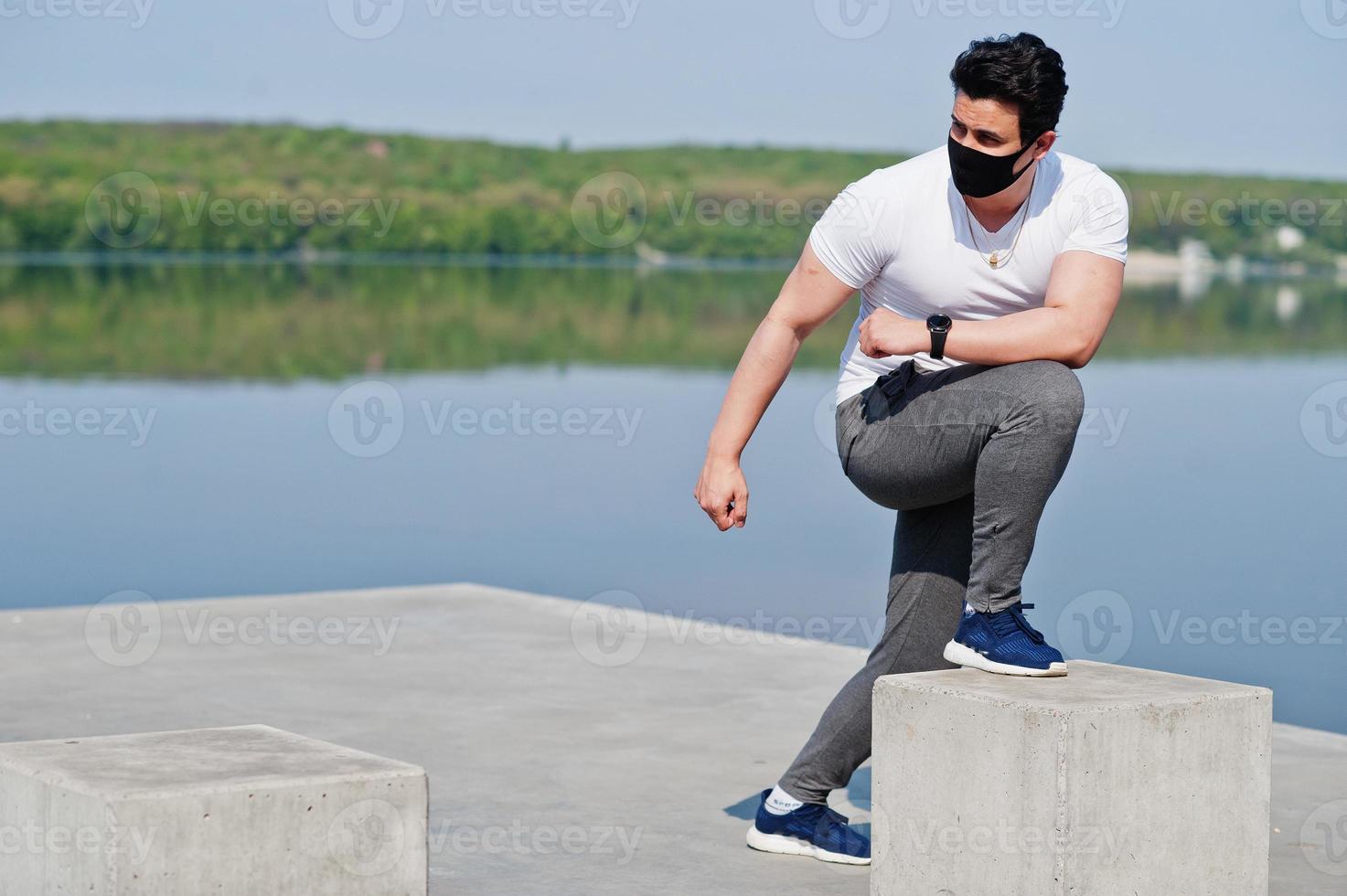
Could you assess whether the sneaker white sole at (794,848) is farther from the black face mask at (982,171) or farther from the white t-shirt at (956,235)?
the black face mask at (982,171)

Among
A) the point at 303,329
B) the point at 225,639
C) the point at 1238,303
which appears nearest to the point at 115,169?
the point at 303,329

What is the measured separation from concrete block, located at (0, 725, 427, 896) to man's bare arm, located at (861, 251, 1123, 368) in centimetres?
134

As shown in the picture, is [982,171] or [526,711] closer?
[982,171]

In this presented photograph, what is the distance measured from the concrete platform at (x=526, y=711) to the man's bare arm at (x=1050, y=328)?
1194mm

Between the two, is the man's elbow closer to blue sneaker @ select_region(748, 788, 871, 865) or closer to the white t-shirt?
Result: the white t-shirt

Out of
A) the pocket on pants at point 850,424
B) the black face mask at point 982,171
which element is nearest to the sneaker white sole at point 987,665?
the pocket on pants at point 850,424

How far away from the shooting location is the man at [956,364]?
12.5 ft

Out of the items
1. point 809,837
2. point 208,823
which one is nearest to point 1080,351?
point 809,837

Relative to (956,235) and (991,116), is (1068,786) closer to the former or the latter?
(956,235)

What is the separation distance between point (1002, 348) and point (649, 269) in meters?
82.6

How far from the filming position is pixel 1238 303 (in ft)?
219

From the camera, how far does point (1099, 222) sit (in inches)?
153

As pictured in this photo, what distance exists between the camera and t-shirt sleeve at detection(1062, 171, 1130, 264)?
12.7 feet

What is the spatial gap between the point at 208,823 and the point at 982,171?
6.46 ft
